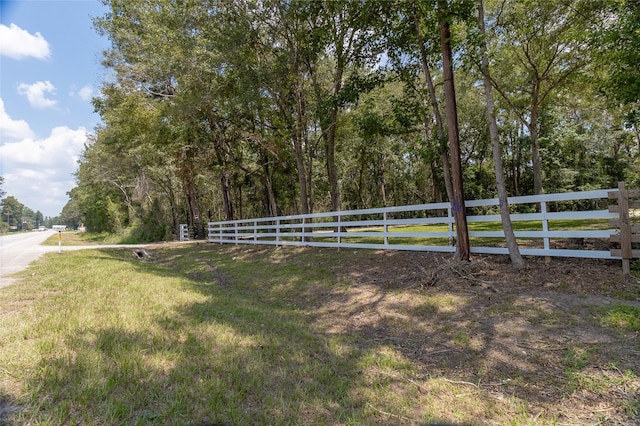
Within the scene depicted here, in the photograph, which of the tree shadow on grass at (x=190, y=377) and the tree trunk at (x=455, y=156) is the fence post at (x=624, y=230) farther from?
the tree shadow on grass at (x=190, y=377)

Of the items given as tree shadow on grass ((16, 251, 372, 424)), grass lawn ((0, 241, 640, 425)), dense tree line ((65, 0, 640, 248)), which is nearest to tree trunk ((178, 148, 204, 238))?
dense tree line ((65, 0, 640, 248))

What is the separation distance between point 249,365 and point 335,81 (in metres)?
10.8

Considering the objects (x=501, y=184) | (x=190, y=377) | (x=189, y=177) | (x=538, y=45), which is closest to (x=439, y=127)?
(x=501, y=184)

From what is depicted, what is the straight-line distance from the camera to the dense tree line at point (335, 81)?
7414 millimetres

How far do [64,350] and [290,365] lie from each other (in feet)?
6.50

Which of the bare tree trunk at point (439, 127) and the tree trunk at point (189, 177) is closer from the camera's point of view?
the bare tree trunk at point (439, 127)

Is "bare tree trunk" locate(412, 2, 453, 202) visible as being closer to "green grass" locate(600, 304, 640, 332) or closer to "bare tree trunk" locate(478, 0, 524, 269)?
"bare tree trunk" locate(478, 0, 524, 269)

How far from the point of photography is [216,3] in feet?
36.4

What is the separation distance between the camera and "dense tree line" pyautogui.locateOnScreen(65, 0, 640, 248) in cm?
741

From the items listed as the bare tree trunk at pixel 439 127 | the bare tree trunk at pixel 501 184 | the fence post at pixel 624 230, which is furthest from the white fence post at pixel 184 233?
the fence post at pixel 624 230

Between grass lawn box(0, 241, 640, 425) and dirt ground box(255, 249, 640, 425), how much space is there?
0.10 ft

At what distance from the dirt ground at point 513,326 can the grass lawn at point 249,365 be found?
0.03 m

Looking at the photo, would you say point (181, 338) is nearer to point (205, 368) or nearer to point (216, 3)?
point (205, 368)

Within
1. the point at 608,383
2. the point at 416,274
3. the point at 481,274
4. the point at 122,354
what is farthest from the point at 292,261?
the point at 608,383
